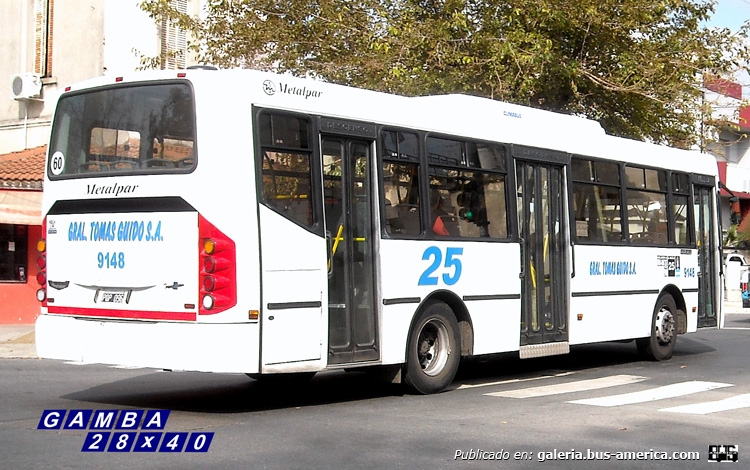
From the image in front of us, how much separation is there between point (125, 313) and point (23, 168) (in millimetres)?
13838

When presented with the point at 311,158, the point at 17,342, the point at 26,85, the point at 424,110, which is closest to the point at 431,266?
the point at 424,110

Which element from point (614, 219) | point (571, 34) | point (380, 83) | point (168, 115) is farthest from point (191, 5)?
point (168, 115)

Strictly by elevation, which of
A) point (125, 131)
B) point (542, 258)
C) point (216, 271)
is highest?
point (125, 131)

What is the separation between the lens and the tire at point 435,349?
11086 mm

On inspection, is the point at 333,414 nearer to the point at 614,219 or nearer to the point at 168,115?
the point at 168,115

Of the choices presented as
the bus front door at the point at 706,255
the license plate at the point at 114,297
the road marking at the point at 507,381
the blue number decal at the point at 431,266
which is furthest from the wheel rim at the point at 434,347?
the bus front door at the point at 706,255

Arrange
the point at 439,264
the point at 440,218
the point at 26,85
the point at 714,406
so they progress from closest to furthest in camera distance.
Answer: the point at 714,406 < the point at 439,264 < the point at 440,218 < the point at 26,85

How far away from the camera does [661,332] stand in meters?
15.7

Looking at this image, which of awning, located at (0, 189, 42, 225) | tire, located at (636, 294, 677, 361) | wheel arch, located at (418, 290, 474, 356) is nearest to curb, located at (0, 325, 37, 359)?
awning, located at (0, 189, 42, 225)

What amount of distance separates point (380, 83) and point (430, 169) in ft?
30.5

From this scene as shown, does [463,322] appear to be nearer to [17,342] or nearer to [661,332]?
[661,332]

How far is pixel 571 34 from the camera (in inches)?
835

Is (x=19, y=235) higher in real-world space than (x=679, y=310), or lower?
higher

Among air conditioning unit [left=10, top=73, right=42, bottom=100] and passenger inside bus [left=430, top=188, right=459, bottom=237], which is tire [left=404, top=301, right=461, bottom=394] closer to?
passenger inside bus [left=430, top=188, right=459, bottom=237]
